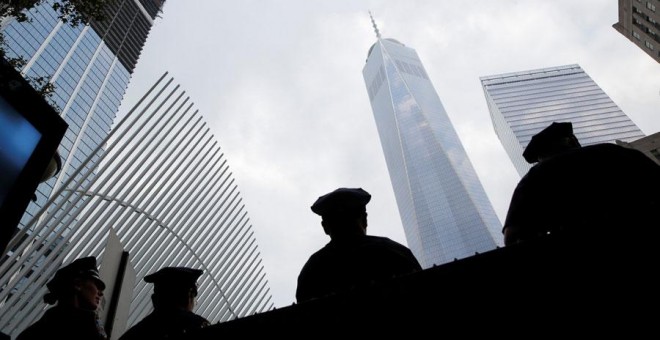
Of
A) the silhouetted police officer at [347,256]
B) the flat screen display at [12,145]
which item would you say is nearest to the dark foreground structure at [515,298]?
the silhouetted police officer at [347,256]

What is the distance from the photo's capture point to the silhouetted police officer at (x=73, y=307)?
256cm

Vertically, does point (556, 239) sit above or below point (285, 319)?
above

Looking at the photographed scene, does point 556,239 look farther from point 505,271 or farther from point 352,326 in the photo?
point 352,326

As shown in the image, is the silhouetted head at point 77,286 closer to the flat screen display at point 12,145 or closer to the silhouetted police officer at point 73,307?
the silhouetted police officer at point 73,307

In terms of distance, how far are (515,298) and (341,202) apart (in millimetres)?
→ 1595

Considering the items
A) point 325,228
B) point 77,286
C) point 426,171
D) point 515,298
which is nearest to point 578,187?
point 515,298

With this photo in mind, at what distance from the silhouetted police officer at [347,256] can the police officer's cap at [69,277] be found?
1.87 meters

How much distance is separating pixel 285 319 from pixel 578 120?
347ft

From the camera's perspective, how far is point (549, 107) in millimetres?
97375

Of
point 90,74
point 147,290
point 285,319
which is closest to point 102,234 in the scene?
point 147,290

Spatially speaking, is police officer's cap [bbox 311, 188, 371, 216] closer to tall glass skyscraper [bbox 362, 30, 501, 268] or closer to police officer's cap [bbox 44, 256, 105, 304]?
police officer's cap [bbox 44, 256, 105, 304]

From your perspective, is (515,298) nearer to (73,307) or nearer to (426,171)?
(73,307)

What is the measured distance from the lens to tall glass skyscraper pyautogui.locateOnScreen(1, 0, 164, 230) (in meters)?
39.1

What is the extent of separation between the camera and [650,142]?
3069 cm
